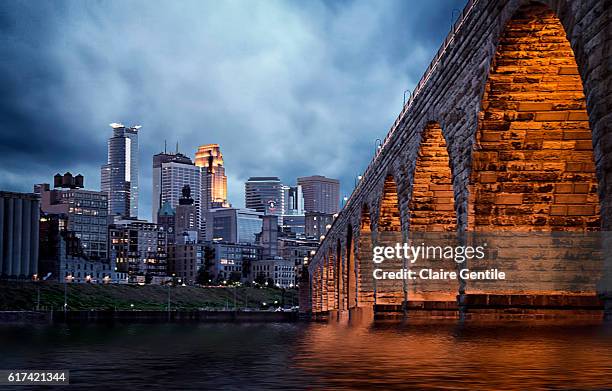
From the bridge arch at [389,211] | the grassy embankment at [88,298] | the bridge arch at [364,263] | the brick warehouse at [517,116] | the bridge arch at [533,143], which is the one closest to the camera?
the brick warehouse at [517,116]

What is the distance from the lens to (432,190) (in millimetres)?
38812

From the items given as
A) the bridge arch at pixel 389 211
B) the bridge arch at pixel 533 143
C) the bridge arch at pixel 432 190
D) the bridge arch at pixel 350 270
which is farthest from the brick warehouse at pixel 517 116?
the bridge arch at pixel 350 270

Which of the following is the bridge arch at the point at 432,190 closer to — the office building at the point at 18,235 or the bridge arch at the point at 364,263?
the bridge arch at the point at 364,263

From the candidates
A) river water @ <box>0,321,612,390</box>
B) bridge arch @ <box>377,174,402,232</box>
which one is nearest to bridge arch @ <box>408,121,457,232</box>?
bridge arch @ <box>377,174,402,232</box>

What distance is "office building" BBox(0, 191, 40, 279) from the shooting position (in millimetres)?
186250

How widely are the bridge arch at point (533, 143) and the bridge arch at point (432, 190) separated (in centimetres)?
926

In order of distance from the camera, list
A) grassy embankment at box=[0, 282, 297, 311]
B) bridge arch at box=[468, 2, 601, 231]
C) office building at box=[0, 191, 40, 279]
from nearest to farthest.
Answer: bridge arch at box=[468, 2, 601, 231], grassy embankment at box=[0, 282, 297, 311], office building at box=[0, 191, 40, 279]

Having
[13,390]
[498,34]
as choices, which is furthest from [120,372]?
[498,34]

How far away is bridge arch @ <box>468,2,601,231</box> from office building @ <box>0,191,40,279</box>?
566ft

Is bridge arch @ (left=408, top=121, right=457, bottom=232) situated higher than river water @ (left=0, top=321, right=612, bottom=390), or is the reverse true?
bridge arch @ (left=408, top=121, right=457, bottom=232)

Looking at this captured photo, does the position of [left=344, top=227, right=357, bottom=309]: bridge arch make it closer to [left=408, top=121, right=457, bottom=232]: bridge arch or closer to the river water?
[left=408, top=121, right=457, bottom=232]: bridge arch

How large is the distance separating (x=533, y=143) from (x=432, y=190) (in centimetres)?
1292

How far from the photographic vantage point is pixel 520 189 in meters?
26.8

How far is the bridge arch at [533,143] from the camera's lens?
78.7 feet
